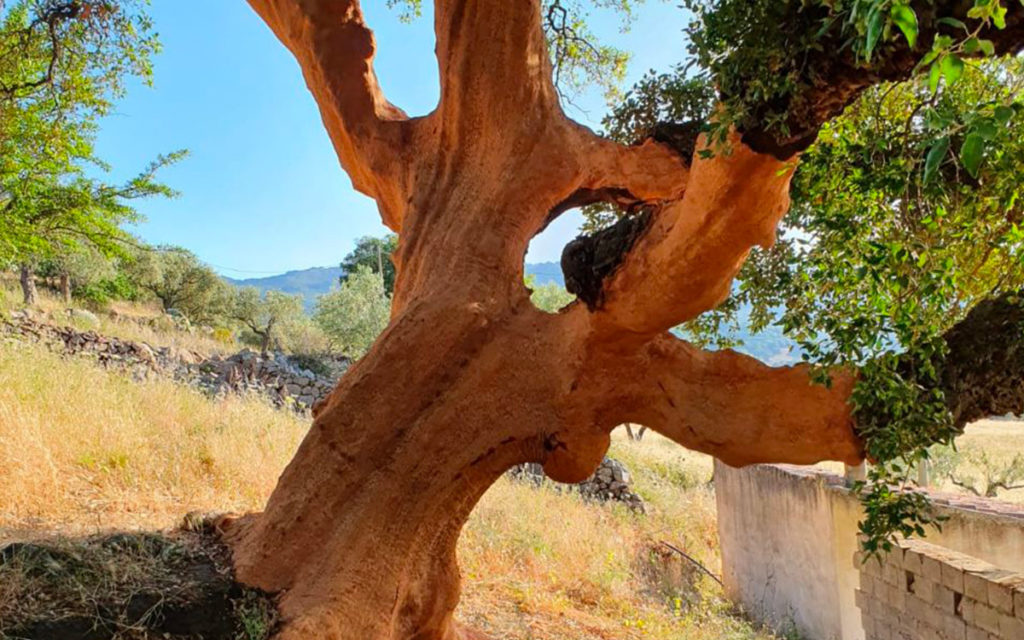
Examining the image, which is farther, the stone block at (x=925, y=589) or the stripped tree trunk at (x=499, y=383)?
the stone block at (x=925, y=589)

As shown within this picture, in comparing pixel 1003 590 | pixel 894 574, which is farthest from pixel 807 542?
pixel 1003 590

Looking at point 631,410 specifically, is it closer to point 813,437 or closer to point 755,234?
point 813,437

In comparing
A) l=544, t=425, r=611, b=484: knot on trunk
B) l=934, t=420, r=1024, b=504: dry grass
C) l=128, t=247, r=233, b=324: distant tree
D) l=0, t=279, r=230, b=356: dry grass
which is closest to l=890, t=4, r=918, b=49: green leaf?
l=544, t=425, r=611, b=484: knot on trunk

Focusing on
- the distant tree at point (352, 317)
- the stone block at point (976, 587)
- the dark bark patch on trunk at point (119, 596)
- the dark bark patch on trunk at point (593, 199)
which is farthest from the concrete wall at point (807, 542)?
the distant tree at point (352, 317)

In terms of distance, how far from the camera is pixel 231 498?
23.3ft

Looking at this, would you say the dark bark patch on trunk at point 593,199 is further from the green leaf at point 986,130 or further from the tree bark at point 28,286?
the tree bark at point 28,286

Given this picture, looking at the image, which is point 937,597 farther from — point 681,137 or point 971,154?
point 971,154

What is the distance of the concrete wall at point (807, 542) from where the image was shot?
7.31 m

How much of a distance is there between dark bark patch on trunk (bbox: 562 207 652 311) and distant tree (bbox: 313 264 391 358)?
20719 millimetres

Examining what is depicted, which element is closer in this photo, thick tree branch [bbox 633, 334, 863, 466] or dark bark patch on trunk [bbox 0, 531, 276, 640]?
dark bark patch on trunk [bbox 0, 531, 276, 640]

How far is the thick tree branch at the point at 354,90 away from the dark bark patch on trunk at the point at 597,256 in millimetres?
1768

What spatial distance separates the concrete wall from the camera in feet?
24.0

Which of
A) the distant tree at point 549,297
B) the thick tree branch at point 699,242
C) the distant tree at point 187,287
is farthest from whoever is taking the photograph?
→ the distant tree at point 187,287

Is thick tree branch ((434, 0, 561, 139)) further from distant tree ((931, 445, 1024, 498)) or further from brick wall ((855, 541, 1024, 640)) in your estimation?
distant tree ((931, 445, 1024, 498))
